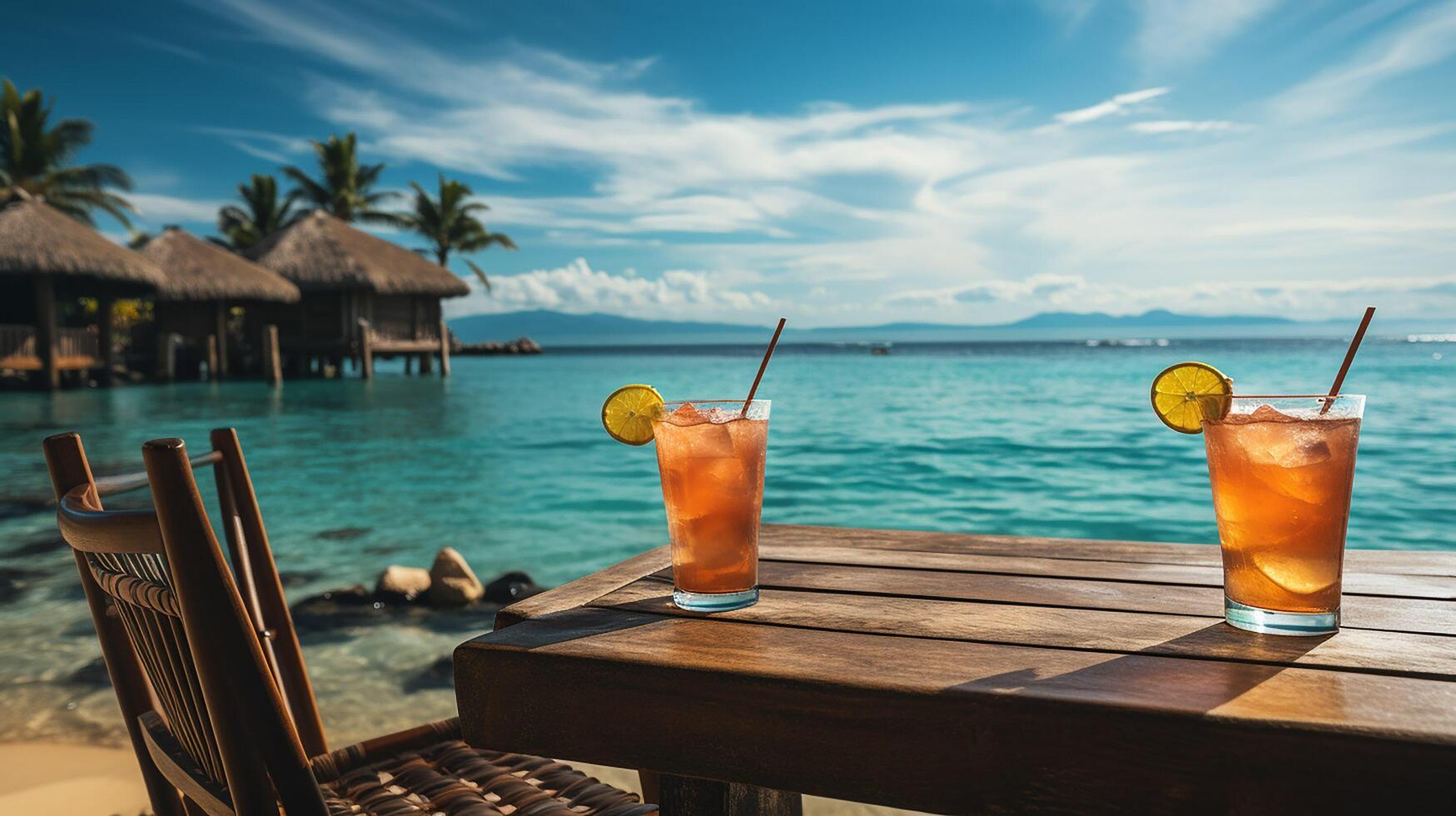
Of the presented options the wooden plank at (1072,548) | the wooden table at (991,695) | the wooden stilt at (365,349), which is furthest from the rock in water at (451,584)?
the wooden stilt at (365,349)

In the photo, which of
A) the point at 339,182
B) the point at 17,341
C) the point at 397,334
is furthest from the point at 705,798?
the point at 339,182

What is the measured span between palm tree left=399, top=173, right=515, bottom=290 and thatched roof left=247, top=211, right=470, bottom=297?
26.8 ft

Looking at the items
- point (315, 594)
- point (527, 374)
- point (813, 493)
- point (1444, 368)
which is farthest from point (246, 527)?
point (1444, 368)

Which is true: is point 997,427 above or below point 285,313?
below

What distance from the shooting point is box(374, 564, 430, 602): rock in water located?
466 cm

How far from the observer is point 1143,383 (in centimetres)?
2277

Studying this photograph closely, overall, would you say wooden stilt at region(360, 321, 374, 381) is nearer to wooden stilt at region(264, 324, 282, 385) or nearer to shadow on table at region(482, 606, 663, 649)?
wooden stilt at region(264, 324, 282, 385)

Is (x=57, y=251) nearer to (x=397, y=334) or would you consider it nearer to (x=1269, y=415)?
(x=397, y=334)

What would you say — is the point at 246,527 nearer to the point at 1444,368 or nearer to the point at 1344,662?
the point at 1344,662

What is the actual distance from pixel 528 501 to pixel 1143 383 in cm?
1915

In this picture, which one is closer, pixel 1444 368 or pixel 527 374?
pixel 1444 368

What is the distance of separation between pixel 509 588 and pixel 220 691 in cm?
420

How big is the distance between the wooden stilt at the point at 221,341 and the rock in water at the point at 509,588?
738 inches

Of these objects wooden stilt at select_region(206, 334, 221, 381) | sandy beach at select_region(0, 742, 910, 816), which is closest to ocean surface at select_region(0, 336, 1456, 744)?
sandy beach at select_region(0, 742, 910, 816)
